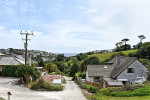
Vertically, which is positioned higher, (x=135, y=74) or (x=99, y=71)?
(x=99, y=71)

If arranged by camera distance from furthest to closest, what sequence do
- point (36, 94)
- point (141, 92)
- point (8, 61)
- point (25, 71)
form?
point (8, 61), point (25, 71), point (36, 94), point (141, 92)

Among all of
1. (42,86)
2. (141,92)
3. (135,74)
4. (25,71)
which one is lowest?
(141,92)

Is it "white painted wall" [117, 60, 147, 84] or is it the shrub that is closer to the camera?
the shrub

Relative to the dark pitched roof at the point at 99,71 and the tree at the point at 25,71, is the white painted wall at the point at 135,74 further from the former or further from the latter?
the tree at the point at 25,71

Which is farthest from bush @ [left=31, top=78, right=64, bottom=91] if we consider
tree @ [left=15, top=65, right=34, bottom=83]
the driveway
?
tree @ [left=15, top=65, right=34, bottom=83]

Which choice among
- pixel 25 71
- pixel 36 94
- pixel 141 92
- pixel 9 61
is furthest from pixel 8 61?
pixel 141 92

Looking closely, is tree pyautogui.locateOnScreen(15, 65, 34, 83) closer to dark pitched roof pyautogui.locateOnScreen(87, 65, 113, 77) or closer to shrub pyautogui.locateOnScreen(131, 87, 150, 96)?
dark pitched roof pyautogui.locateOnScreen(87, 65, 113, 77)

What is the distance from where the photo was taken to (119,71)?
133ft

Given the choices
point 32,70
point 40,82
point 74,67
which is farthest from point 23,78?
point 74,67

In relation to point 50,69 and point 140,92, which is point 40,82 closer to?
point 140,92

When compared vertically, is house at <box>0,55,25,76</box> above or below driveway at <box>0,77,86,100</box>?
above

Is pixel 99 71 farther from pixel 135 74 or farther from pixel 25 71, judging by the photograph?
pixel 25 71

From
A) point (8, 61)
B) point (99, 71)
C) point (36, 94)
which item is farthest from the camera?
point (8, 61)

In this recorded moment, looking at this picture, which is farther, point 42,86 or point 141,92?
point 42,86
